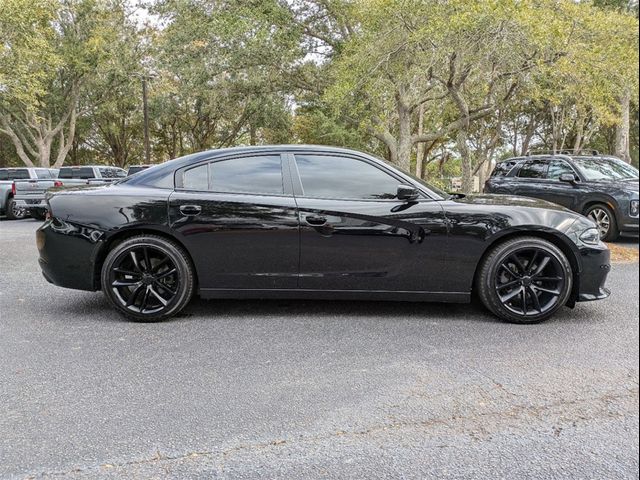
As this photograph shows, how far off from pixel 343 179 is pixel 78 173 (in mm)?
14200

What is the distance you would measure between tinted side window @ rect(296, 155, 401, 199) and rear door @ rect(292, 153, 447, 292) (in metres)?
0.06

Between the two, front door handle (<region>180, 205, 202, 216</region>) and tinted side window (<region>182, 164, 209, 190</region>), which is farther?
tinted side window (<region>182, 164, 209, 190</region>)

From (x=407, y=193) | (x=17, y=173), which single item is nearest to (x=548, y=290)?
(x=407, y=193)

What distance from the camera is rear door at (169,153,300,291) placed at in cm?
403

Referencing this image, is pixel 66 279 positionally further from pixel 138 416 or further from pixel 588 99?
pixel 588 99

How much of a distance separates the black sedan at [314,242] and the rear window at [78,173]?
1277cm

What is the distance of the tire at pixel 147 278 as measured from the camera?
13.4 feet

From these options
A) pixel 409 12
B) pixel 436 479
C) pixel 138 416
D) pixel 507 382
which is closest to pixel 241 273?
pixel 138 416

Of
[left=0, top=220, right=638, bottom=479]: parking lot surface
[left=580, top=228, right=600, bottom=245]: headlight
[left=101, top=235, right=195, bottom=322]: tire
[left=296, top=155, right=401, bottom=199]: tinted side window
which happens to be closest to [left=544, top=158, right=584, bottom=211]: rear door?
[left=580, top=228, right=600, bottom=245]: headlight

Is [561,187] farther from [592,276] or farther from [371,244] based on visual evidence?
[371,244]

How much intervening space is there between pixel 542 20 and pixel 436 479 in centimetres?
974

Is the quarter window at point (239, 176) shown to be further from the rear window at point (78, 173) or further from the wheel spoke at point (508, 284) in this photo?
the rear window at point (78, 173)

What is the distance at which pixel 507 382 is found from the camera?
2.88 meters

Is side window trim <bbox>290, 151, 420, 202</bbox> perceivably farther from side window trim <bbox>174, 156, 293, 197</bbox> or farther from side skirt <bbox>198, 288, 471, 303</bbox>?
side skirt <bbox>198, 288, 471, 303</bbox>
